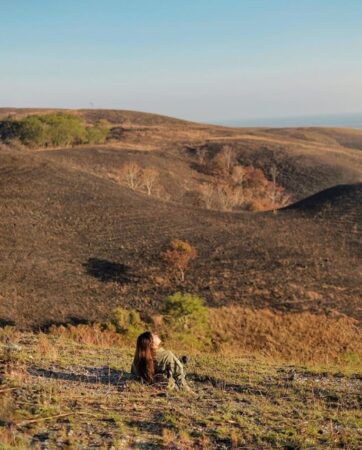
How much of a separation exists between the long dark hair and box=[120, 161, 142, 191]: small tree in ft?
137

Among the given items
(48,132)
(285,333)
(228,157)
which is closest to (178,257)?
(285,333)

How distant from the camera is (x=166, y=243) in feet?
96.2

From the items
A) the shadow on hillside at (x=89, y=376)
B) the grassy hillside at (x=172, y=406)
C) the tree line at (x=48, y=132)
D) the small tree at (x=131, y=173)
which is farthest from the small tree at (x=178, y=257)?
the tree line at (x=48, y=132)

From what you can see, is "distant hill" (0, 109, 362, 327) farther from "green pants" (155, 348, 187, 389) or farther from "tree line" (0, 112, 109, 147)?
"tree line" (0, 112, 109, 147)

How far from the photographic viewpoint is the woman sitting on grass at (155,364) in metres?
8.48

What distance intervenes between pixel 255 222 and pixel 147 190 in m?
20.9

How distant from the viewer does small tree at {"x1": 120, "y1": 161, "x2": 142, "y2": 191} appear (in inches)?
2040

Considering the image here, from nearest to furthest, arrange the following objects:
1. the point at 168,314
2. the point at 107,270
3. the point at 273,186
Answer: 1. the point at 168,314
2. the point at 107,270
3. the point at 273,186

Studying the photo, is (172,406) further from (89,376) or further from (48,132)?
(48,132)

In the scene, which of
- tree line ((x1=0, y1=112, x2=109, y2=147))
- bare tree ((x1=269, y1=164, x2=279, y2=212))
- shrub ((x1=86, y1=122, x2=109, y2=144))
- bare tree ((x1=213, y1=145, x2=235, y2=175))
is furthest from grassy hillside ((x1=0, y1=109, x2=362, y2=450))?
shrub ((x1=86, y1=122, x2=109, y2=144))

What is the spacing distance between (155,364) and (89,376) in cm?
145

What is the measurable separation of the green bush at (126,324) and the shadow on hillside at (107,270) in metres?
5.64

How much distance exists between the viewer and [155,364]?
862 centimetres

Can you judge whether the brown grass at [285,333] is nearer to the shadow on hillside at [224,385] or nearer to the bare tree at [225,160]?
the shadow on hillside at [224,385]
